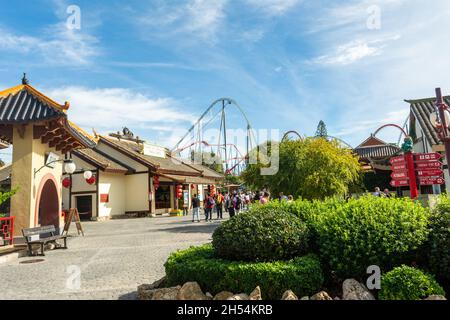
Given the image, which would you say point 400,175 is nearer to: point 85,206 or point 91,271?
point 91,271

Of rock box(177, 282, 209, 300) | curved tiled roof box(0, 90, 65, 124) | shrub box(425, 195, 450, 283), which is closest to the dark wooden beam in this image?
curved tiled roof box(0, 90, 65, 124)

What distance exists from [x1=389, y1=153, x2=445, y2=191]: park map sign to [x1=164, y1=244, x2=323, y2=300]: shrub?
6801mm

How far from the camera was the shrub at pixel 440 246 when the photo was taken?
457 centimetres

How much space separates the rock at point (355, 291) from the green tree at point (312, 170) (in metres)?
11.0

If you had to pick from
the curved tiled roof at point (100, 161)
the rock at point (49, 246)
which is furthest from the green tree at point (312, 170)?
the curved tiled roof at point (100, 161)

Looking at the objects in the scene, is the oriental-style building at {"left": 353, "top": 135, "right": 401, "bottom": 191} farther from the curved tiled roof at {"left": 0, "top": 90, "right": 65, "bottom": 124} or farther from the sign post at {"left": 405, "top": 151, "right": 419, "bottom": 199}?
the curved tiled roof at {"left": 0, "top": 90, "right": 65, "bottom": 124}

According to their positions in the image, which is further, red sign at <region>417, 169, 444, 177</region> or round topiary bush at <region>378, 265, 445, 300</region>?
red sign at <region>417, 169, 444, 177</region>

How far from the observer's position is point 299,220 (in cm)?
564

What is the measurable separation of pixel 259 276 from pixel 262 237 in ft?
2.01

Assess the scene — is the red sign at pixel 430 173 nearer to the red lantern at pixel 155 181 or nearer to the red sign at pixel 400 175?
the red sign at pixel 400 175

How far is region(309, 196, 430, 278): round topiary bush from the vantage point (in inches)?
188
